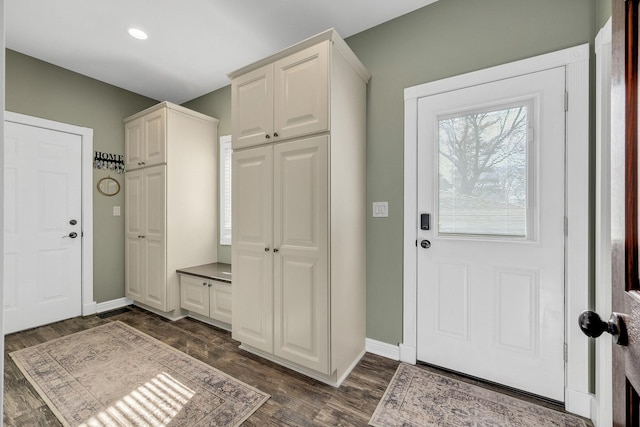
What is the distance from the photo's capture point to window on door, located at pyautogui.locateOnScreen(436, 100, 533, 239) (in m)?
1.73

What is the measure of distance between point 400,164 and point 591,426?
6.09 feet

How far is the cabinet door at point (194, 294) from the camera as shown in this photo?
2838 mm

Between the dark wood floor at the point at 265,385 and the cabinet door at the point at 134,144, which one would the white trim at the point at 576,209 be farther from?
the cabinet door at the point at 134,144

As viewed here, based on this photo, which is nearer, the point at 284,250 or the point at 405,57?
the point at 284,250

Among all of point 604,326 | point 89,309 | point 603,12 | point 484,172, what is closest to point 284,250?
point 484,172

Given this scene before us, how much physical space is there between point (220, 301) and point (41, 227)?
1998mm

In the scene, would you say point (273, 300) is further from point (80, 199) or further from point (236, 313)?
point (80, 199)

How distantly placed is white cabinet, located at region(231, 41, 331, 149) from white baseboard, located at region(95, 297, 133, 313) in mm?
2618

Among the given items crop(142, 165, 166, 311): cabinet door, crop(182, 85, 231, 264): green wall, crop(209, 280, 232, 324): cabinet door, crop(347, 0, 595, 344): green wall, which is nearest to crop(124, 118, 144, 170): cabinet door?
crop(142, 165, 166, 311): cabinet door

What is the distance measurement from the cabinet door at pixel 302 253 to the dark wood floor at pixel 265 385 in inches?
6.4

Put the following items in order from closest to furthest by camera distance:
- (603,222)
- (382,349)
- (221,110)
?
(603,222)
(382,349)
(221,110)

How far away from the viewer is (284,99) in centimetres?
199

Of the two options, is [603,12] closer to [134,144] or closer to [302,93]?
[302,93]

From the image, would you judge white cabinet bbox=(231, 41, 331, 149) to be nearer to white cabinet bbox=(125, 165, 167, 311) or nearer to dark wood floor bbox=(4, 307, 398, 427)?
white cabinet bbox=(125, 165, 167, 311)
